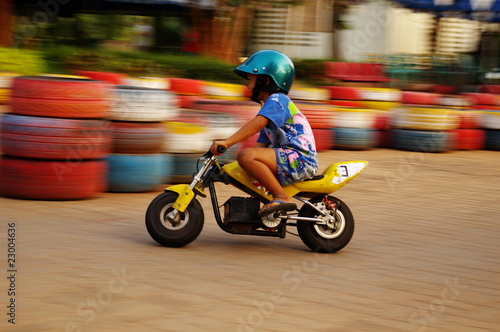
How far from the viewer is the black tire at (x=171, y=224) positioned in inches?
206

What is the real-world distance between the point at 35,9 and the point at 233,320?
22114 millimetres

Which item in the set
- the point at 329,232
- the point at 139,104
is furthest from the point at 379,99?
the point at 329,232

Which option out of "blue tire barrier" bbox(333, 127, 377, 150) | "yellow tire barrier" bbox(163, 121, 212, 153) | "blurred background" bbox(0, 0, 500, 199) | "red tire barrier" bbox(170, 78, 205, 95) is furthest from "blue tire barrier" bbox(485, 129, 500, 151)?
"yellow tire barrier" bbox(163, 121, 212, 153)

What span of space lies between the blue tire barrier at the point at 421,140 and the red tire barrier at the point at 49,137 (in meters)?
7.30

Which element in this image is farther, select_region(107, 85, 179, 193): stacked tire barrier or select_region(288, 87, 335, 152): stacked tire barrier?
select_region(288, 87, 335, 152): stacked tire barrier

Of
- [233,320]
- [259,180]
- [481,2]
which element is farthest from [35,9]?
[233,320]

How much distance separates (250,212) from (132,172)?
2.31m

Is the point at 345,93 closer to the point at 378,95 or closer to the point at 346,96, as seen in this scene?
the point at 346,96

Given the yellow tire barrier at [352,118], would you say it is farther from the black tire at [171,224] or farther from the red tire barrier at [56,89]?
the black tire at [171,224]

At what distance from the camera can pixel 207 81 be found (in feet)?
56.2

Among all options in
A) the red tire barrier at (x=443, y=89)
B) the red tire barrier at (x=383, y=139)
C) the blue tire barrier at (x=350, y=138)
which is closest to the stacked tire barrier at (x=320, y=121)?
the blue tire barrier at (x=350, y=138)

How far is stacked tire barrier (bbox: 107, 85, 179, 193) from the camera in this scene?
729 centimetres

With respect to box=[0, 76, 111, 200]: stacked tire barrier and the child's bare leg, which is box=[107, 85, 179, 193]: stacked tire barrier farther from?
the child's bare leg

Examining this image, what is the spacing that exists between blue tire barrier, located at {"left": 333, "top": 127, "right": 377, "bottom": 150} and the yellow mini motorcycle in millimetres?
6724
